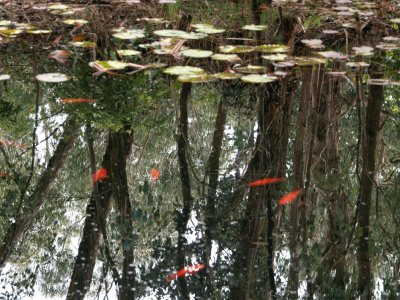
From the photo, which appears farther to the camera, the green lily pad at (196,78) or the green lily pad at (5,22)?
the green lily pad at (5,22)

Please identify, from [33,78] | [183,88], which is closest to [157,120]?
[183,88]

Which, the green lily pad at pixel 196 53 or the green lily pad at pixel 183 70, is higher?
the green lily pad at pixel 196 53

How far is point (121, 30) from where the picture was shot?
3.25 m

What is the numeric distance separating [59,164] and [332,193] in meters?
0.92

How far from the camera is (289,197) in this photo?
2.24 meters

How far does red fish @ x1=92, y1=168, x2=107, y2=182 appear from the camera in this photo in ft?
7.74

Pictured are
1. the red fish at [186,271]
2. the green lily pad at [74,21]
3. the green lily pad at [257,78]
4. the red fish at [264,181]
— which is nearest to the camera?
the red fish at [186,271]

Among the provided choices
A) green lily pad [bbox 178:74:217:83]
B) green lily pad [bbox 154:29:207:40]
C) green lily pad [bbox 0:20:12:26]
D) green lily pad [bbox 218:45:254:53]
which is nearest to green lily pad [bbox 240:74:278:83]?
green lily pad [bbox 178:74:217:83]

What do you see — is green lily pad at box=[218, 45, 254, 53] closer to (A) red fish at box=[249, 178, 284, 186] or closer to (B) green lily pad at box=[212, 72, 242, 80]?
(B) green lily pad at box=[212, 72, 242, 80]

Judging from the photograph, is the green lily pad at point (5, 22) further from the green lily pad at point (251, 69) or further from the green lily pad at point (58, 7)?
the green lily pad at point (251, 69)

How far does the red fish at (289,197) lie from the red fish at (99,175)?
0.56 m

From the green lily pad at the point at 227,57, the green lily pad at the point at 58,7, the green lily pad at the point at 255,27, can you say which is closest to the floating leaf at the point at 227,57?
the green lily pad at the point at 227,57

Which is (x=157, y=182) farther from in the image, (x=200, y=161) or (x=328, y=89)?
(x=328, y=89)

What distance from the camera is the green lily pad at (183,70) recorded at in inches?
107
